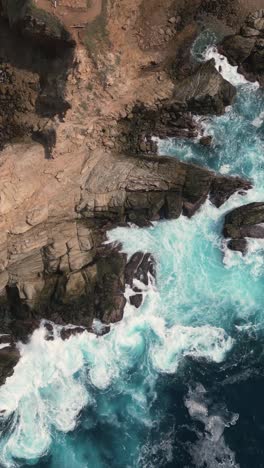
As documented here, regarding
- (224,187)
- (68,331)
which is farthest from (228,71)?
(68,331)

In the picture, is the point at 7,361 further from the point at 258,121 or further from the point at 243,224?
the point at 258,121

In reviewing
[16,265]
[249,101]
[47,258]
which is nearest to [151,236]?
[47,258]

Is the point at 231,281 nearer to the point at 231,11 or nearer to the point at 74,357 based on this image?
the point at 74,357

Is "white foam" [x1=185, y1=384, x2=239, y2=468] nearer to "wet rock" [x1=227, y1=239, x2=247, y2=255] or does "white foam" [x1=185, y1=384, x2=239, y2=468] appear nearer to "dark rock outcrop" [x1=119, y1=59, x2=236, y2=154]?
"wet rock" [x1=227, y1=239, x2=247, y2=255]

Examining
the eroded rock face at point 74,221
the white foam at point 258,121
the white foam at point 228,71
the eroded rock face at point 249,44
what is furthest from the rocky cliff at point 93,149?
the white foam at point 258,121

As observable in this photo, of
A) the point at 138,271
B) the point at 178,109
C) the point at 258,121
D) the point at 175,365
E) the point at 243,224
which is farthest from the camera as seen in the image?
the point at 258,121
